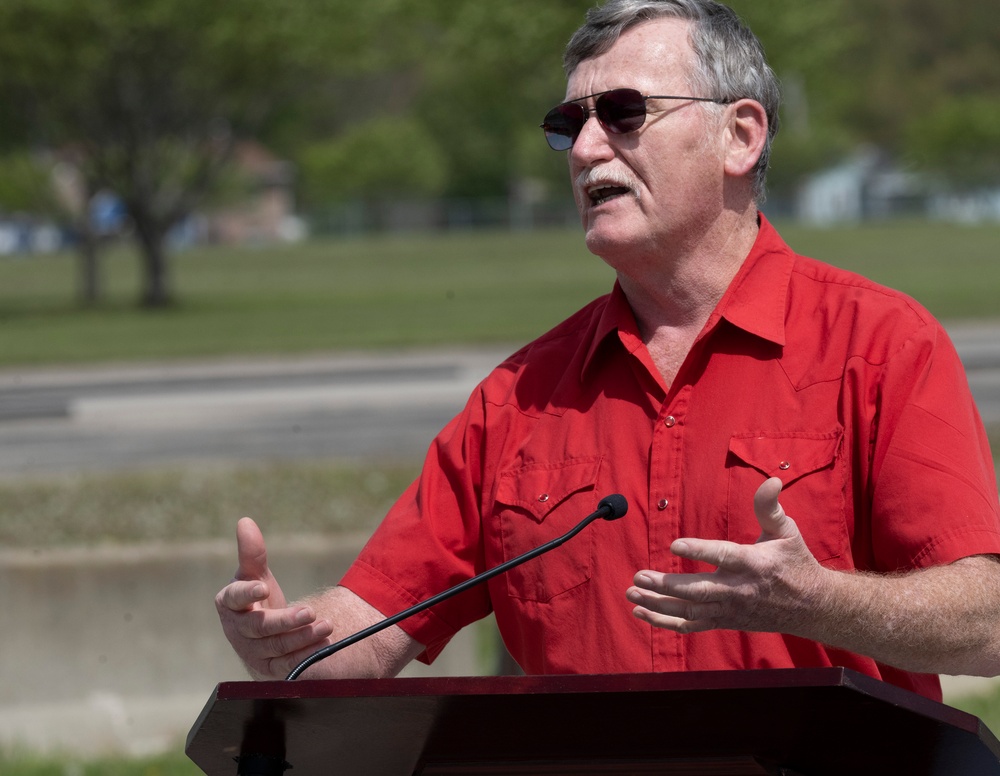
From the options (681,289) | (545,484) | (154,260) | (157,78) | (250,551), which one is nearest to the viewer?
(250,551)

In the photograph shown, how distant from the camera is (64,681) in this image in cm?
626

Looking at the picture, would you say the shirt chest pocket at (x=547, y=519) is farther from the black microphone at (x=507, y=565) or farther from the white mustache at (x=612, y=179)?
the white mustache at (x=612, y=179)

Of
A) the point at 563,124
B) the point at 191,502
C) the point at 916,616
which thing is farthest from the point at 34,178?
the point at 916,616

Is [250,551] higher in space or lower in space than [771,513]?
lower

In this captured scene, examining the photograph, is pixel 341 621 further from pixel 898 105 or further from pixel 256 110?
pixel 898 105

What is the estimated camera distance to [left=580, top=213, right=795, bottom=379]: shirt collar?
8.90ft

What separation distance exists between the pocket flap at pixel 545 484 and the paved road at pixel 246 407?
28.3 ft

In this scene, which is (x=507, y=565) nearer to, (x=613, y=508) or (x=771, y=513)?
(x=613, y=508)

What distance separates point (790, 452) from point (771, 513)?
0.57 metres

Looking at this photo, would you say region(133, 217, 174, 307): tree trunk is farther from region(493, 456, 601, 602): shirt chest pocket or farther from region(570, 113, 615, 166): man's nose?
region(493, 456, 601, 602): shirt chest pocket

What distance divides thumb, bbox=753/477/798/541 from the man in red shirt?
20 centimetres

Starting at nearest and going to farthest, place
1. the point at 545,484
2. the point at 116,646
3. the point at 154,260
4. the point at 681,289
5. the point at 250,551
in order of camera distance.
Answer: the point at 250,551 → the point at 545,484 → the point at 681,289 → the point at 116,646 → the point at 154,260

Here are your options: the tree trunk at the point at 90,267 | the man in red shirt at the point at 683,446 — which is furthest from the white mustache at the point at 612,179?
the tree trunk at the point at 90,267

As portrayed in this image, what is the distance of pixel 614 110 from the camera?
2.77m
